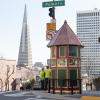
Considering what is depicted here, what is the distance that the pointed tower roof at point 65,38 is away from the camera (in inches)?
1200

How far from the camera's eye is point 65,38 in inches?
1212

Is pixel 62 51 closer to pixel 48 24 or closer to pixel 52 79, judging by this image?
pixel 52 79

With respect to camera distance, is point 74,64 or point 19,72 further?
point 19,72

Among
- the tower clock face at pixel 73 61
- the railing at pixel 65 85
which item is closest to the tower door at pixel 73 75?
the railing at pixel 65 85

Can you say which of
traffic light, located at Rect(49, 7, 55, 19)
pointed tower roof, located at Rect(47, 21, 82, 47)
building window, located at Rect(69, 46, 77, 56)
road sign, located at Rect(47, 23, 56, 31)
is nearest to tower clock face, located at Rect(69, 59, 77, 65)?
building window, located at Rect(69, 46, 77, 56)

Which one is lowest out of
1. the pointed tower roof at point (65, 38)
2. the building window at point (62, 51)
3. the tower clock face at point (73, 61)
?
the tower clock face at point (73, 61)

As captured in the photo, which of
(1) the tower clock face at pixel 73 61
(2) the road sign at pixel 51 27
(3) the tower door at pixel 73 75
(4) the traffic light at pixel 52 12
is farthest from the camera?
(2) the road sign at pixel 51 27

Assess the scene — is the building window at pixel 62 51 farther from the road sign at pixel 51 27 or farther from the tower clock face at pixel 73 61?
the road sign at pixel 51 27

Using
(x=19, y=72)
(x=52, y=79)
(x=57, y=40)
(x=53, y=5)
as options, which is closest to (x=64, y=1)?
(x=53, y=5)

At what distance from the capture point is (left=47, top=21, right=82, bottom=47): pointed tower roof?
30469 millimetres

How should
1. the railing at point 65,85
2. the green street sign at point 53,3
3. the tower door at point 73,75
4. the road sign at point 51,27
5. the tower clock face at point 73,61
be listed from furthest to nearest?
1. the road sign at point 51,27
2. the tower clock face at point 73,61
3. the tower door at point 73,75
4. the railing at point 65,85
5. the green street sign at point 53,3

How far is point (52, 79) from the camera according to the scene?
3042 cm

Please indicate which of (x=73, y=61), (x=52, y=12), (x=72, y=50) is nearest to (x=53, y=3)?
(x=52, y=12)

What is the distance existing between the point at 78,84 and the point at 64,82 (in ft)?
3.75
